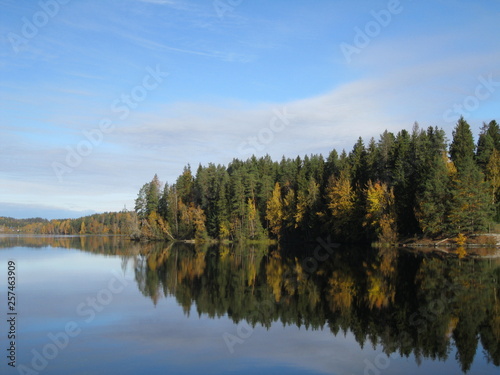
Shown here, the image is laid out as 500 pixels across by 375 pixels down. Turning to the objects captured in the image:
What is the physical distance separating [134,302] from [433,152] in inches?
2582

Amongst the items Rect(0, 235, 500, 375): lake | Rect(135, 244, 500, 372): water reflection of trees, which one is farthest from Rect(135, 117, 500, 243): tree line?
Rect(0, 235, 500, 375): lake

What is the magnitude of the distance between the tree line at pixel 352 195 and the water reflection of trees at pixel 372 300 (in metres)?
27.9

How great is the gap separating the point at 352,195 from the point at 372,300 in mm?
57885

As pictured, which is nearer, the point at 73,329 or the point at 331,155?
the point at 73,329

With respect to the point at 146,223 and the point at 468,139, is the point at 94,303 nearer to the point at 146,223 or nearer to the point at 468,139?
the point at 468,139

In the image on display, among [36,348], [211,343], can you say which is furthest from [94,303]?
[211,343]

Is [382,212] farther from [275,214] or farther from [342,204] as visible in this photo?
[275,214]

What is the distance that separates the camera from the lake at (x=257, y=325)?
44.8ft

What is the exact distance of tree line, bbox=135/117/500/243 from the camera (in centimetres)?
6612

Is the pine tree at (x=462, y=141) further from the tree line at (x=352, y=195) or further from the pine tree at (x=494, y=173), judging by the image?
the pine tree at (x=494, y=173)

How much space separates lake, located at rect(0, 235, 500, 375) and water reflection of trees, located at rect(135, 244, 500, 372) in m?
0.07

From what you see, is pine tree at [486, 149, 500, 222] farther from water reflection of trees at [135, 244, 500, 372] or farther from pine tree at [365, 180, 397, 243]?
water reflection of trees at [135, 244, 500, 372]

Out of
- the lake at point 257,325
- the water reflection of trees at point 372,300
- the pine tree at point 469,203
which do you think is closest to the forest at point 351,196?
the pine tree at point 469,203

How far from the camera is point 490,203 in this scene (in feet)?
220
